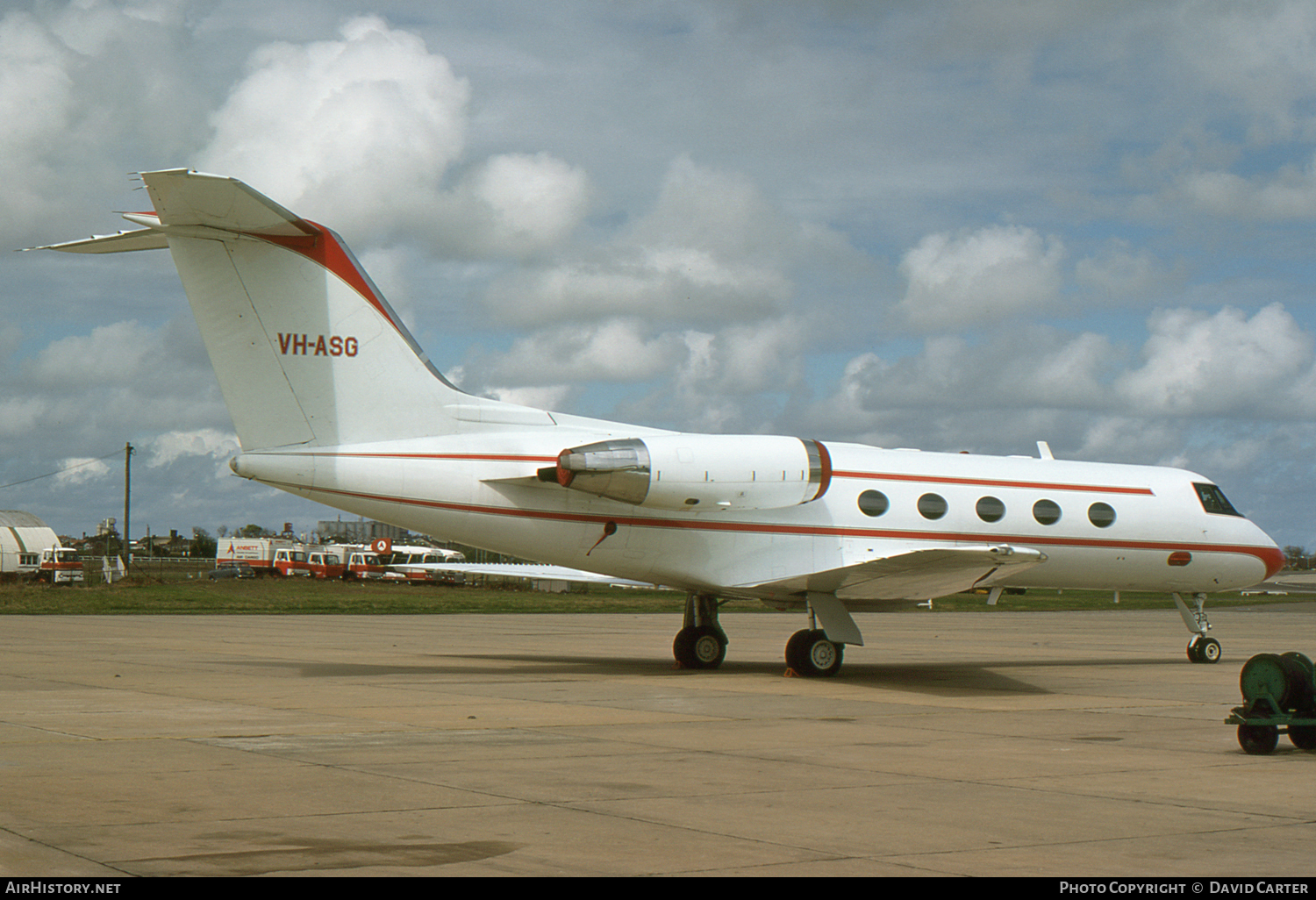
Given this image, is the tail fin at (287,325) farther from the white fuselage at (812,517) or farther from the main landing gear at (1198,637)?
the main landing gear at (1198,637)

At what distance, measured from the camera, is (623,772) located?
30.2 ft

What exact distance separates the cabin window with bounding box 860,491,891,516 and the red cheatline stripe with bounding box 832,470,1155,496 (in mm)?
269

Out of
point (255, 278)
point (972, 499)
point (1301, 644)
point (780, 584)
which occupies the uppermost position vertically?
point (255, 278)

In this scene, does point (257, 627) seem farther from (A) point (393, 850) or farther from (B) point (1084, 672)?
(A) point (393, 850)

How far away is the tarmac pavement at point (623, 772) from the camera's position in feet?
21.0

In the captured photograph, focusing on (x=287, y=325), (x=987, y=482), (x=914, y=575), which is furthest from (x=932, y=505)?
(x=287, y=325)

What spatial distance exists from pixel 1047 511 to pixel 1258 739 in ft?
29.9

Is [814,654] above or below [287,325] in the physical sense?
below

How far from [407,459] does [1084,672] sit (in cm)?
1181

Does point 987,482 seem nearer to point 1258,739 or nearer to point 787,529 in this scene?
point 787,529

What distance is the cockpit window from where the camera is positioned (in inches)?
840

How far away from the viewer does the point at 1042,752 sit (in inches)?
423

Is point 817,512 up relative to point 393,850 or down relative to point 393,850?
up

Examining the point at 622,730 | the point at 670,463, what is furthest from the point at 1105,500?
the point at 622,730
